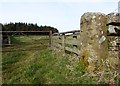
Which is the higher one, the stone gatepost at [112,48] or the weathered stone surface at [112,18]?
the weathered stone surface at [112,18]

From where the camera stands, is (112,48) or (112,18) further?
(112,48)

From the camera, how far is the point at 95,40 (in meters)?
5.98

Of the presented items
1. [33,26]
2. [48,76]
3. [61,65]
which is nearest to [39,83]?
[48,76]

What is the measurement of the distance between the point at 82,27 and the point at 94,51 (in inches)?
25.7

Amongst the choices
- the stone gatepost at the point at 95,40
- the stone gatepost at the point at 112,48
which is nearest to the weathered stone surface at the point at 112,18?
the stone gatepost at the point at 112,48

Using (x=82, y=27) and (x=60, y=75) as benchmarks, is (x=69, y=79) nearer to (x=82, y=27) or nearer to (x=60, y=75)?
(x=60, y=75)

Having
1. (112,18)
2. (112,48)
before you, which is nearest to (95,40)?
(112,48)

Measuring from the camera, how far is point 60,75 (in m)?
6.94

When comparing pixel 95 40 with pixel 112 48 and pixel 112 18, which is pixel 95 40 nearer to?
pixel 112 48

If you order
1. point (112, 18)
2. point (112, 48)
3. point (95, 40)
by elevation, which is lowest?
point (112, 48)

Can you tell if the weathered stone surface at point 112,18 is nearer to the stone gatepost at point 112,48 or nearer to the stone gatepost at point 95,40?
the stone gatepost at point 112,48

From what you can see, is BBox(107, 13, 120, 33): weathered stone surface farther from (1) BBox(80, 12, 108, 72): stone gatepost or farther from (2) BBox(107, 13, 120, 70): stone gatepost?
(1) BBox(80, 12, 108, 72): stone gatepost

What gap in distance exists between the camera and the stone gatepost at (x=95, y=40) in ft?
19.5

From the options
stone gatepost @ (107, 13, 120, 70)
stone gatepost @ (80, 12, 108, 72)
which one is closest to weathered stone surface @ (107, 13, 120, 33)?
stone gatepost @ (107, 13, 120, 70)
